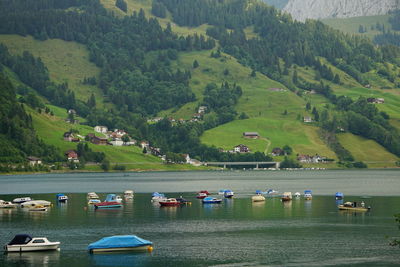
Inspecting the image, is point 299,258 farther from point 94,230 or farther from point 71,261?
point 94,230

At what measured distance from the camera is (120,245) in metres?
98.8

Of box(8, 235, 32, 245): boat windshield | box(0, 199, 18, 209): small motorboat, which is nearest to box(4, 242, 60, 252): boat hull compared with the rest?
box(8, 235, 32, 245): boat windshield

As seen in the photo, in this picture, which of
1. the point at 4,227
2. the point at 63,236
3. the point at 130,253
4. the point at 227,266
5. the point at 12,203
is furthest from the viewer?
the point at 12,203

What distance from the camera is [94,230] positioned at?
121000 millimetres

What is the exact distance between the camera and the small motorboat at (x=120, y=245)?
3878 inches

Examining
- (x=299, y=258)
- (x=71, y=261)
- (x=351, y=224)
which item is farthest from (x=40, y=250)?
(x=351, y=224)

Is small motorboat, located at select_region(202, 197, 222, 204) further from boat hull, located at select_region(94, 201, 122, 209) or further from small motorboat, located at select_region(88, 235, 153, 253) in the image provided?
small motorboat, located at select_region(88, 235, 153, 253)

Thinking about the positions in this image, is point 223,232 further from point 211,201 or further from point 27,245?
point 211,201

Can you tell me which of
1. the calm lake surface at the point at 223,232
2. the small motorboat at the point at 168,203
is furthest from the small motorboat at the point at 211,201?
the small motorboat at the point at 168,203

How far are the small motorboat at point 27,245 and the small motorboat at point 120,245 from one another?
548 centimetres

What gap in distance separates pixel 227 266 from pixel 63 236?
3442cm

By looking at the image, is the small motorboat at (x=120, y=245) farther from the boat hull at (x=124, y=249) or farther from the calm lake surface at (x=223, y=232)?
the calm lake surface at (x=223, y=232)

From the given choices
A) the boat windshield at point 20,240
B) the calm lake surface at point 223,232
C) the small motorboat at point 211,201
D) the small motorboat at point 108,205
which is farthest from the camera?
the small motorboat at point 211,201

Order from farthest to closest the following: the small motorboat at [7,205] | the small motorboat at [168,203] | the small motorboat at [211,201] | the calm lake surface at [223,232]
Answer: the small motorboat at [211,201], the small motorboat at [168,203], the small motorboat at [7,205], the calm lake surface at [223,232]
